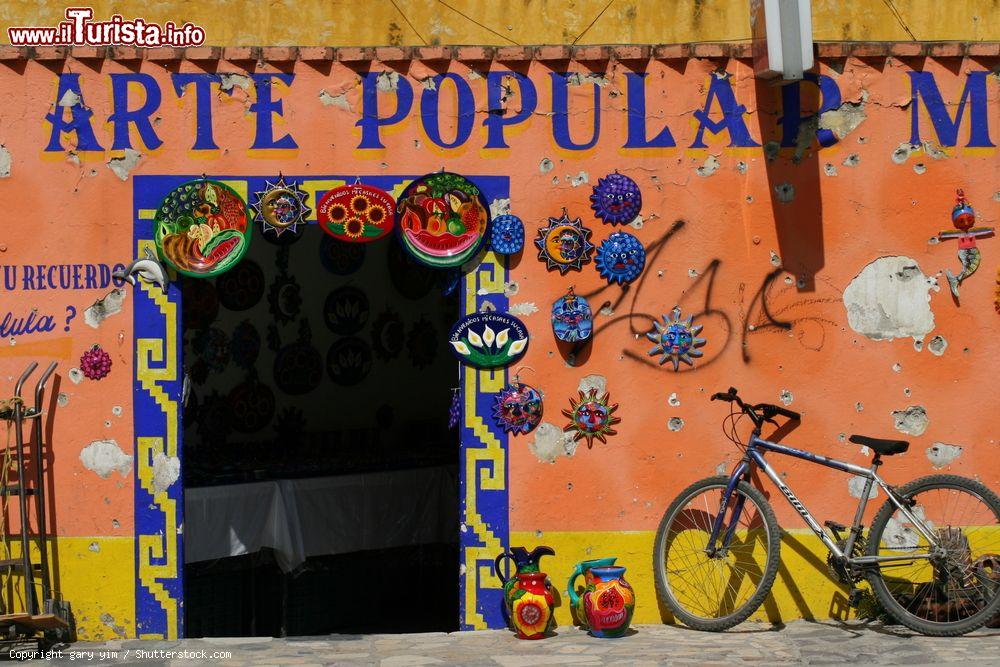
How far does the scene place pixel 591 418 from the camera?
7016 millimetres

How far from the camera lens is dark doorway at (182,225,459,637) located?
27.4 feet

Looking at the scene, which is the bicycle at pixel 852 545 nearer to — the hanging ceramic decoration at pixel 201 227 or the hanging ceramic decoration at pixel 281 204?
the hanging ceramic decoration at pixel 281 204

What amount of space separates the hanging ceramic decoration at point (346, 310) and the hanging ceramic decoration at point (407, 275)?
0.33 meters

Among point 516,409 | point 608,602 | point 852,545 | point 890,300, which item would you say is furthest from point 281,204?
point 852,545

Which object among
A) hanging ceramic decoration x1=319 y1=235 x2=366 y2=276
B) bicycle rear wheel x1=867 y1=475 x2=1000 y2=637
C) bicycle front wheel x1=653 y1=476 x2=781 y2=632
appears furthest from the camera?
hanging ceramic decoration x1=319 y1=235 x2=366 y2=276

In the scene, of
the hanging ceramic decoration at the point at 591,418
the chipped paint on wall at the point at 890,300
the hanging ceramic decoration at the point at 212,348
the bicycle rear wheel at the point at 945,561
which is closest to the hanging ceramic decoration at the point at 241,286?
the hanging ceramic decoration at the point at 212,348

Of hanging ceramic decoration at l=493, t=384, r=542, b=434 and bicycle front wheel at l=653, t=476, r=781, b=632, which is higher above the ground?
hanging ceramic decoration at l=493, t=384, r=542, b=434

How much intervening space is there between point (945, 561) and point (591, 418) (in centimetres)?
202

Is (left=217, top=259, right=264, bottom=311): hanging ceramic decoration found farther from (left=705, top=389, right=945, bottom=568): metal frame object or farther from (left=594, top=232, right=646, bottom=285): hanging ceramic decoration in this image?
(left=705, top=389, right=945, bottom=568): metal frame object

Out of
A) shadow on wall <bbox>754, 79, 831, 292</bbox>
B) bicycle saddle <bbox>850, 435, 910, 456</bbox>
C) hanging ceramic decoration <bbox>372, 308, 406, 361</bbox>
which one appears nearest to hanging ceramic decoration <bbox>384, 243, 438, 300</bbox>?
hanging ceramic decoration <bbox>372, 308, 406, 361</bbox>

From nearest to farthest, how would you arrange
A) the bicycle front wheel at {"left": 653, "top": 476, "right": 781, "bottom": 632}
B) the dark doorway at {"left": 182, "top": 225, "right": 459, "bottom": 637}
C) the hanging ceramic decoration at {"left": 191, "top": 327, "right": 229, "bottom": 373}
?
the bicycle front wheel at {"left": 653, "top": 476, "right": 781, "bottom": 632} → the dark doorway at {"left": 182, "top": 225, "right": 459, "bottom": 637} → the hanging ceramic decoration at {"left": 191, "top": 327, "right": 229, "bottom": 373}

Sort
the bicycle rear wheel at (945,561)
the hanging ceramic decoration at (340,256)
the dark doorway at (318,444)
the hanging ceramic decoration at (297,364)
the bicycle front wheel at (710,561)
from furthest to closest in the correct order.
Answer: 1. the hanging ceramic decoration at (340,256)
2. the hanging ceramic decoration at (297,364)
3. the dark doorway at (318,444)
4. the bicycle front wheel at (710,561)
5. the bicycle rear wheel at (945,561)

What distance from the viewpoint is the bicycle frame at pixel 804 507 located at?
6578mm

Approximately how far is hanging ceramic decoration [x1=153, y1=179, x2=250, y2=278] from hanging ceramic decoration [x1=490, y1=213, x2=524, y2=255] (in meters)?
1.39
